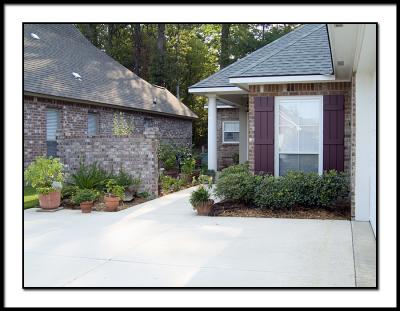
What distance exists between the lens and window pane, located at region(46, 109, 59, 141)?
14461 millimetres

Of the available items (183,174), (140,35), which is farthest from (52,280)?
(140,35)

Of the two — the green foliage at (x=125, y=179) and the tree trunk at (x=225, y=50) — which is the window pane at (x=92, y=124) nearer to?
the green foliage at (x=125, y=179)

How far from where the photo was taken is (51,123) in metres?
14.6

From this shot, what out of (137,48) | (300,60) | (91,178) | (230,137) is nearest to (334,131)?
(300,60)

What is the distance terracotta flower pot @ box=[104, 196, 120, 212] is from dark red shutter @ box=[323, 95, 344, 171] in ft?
15.7

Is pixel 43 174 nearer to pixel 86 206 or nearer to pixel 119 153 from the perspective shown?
pixel 86 206

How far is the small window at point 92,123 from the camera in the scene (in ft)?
54.5

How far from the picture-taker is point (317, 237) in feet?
22.8

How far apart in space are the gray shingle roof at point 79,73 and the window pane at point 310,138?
7.72 meters

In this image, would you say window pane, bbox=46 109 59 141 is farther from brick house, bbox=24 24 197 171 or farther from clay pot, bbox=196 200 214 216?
clay pot, bbox=196 200 214 216

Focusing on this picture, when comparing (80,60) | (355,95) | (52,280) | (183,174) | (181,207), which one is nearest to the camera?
(52,280)

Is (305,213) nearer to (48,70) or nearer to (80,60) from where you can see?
(48,70)

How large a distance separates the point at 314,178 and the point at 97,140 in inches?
235

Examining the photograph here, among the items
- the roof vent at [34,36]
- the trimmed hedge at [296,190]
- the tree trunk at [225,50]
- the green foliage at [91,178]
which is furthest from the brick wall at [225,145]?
the trimmed hedge at [296,190]
